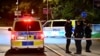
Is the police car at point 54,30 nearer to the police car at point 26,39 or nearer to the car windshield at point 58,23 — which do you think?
the car windshield at point 58,23

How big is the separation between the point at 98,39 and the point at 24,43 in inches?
542

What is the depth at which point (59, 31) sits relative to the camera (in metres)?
35.2

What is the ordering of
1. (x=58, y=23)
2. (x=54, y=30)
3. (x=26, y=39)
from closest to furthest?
(x=26, y=39) < (x=54, y=30) < (x=58, y=23)

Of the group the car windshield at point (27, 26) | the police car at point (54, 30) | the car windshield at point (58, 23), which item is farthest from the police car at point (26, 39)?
the car windshield at point (58, 23)

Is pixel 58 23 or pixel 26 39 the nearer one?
pixel 26 39

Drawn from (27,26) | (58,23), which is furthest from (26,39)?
(58,23)

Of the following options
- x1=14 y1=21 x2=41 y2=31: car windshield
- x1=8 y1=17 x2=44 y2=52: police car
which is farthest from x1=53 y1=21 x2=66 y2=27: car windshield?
x1=8 y1=17 x2=44 y2=52: police car

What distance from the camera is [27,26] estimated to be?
19.6 meters

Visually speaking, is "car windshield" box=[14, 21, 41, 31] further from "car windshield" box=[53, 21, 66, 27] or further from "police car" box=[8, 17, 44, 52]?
"car windshield" box=[53, 21, 66, 27]

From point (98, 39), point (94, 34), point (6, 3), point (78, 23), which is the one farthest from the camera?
point (6, 3)

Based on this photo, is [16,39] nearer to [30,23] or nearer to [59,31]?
[30,23]

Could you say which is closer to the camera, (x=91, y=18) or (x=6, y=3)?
(x=91, y=18)

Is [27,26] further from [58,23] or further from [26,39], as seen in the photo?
[58,23]

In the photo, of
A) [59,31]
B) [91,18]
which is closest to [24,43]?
[59,31]
